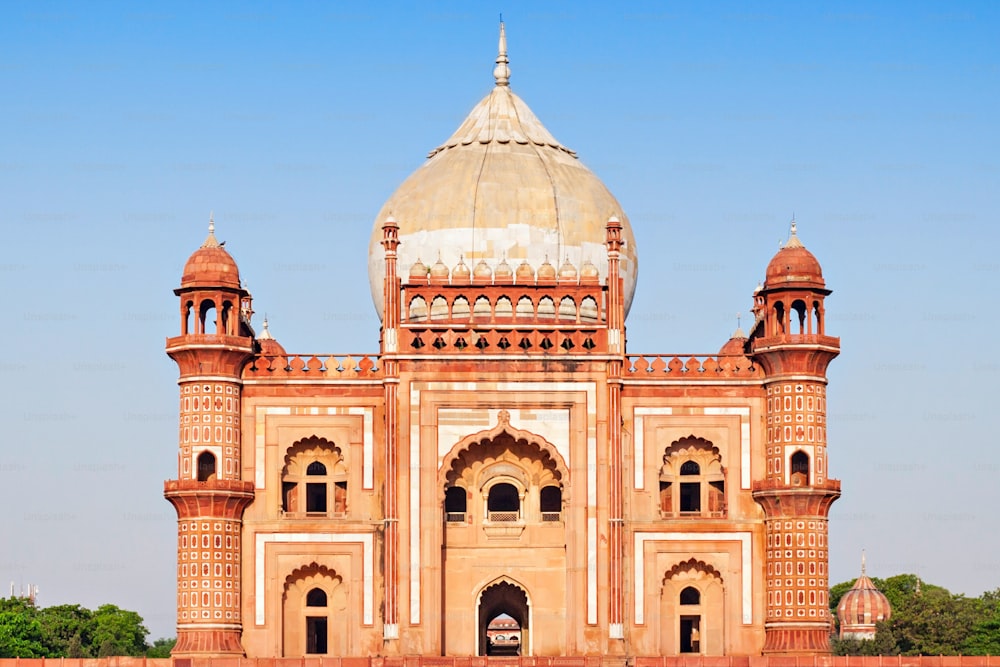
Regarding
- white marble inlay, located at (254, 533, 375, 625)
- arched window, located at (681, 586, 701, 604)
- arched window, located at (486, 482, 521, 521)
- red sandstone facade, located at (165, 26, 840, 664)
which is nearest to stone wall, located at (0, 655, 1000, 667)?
red sandstone facade, located at (165, 26, 840, 664)

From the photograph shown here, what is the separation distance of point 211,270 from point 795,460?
15.4 metres

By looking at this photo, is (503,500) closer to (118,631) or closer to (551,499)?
(551,499)

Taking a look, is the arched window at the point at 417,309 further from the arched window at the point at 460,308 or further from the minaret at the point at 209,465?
the minaret at the point at 209,465

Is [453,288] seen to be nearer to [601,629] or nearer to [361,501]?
[361,501]

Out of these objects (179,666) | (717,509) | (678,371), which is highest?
(678,371)

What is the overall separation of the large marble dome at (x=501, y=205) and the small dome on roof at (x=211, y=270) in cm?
596

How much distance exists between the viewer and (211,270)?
5244cm

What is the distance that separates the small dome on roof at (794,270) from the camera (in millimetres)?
52531

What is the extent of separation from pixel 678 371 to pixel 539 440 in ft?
13.3

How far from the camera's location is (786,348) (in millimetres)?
52031

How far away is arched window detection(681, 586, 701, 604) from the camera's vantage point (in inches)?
2073

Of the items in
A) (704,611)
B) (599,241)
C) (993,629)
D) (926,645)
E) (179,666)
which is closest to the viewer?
(179,666)

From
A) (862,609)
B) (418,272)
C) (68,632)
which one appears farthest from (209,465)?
(862,609)

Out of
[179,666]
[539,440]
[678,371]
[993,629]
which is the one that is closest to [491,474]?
[539,440]
